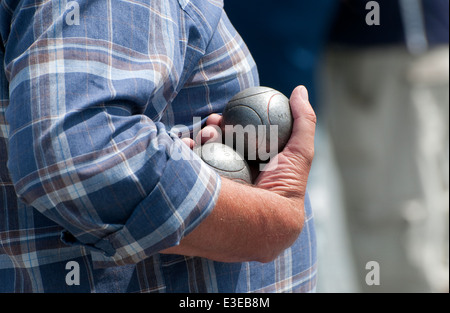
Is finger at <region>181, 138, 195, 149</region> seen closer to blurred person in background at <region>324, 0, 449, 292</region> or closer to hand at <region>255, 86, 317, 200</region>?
hand at <region>255, 86, 317, 200</region>

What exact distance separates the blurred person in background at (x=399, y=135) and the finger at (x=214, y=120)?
2.43 meters

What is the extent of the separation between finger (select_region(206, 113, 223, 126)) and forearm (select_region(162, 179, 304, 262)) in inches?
9.8

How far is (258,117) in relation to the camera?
75.9 inches

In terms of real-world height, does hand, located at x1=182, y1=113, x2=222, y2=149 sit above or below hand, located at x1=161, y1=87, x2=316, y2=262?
above

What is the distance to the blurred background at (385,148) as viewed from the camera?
4.12m

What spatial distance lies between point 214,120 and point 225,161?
0.52 ft

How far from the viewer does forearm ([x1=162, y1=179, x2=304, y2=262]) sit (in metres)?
1.66
